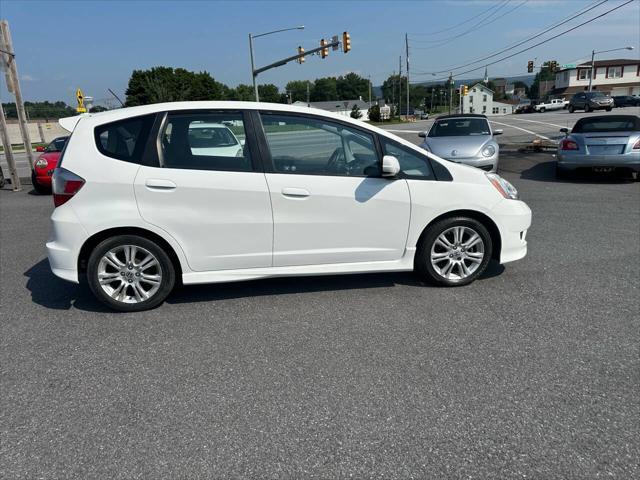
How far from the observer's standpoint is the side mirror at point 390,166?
13.1 feet


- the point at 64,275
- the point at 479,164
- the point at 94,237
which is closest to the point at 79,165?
the point at 94,237

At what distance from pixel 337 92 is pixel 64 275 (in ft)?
513

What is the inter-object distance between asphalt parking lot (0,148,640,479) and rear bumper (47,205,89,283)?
0.44m

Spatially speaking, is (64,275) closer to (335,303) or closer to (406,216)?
(335,303)

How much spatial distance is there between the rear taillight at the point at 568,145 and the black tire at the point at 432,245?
6864 mm

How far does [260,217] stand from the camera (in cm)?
399

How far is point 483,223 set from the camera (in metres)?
4.49

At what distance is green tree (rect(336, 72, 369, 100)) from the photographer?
15038cm

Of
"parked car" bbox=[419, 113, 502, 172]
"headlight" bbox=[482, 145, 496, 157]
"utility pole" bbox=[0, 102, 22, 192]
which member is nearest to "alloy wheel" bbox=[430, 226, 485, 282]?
"parked car" bbox=[419, 113, 502, 172]

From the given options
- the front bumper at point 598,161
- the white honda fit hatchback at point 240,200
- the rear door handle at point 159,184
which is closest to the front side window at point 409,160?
the white honda fit hatchback at point 240,200

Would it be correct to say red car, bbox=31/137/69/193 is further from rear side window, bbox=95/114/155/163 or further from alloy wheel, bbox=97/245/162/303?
alloy wheel, bbox=97/245/162/303

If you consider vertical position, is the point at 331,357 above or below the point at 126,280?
below

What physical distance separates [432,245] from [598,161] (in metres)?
7.18

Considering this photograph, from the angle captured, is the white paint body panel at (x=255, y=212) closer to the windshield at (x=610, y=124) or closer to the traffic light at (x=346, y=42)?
the windshield at (x=610, y=124)
